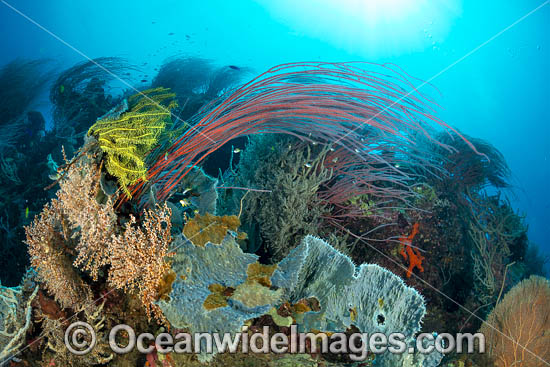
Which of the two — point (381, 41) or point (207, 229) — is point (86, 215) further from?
point (381, 41)

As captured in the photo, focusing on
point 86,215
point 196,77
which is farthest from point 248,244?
point 196,77

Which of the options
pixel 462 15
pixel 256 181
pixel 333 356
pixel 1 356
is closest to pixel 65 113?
pixel 256 181

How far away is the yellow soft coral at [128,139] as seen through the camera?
2076mm

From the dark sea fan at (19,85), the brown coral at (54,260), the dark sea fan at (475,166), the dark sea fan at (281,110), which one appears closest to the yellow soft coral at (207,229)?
the dark sea fan at (281,110)

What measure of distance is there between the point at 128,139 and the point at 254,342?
1.74m

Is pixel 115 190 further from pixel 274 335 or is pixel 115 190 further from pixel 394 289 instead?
pixel 394 289

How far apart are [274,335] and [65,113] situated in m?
8.97

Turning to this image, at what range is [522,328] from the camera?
331cm

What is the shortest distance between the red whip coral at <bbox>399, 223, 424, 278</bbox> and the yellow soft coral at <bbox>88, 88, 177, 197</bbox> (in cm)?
369

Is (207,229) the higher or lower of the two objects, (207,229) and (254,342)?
the higher

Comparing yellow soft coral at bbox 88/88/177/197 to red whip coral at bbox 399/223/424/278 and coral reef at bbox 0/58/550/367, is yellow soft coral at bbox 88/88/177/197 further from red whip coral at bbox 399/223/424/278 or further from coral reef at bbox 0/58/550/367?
red whip coral at bbox 399/223/424/278

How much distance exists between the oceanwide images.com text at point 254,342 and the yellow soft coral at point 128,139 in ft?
3.72

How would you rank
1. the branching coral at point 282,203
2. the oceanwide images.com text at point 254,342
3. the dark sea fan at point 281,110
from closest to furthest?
the oceanwide images.com text at point 254,342 < the dark sea fan at point 281,110 < the branching coral at point 282,203

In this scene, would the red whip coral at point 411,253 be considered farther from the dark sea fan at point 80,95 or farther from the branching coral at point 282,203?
the dark sea fan at point 80,95
